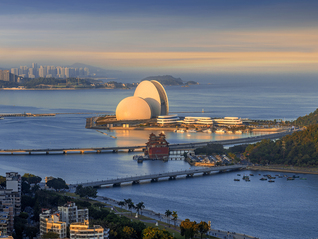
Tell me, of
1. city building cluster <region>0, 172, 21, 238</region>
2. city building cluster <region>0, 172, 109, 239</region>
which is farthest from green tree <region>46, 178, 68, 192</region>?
city building cluster <region>0, 172, 109, 239</region>

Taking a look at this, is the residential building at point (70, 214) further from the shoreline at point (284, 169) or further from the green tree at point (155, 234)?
the shoreline at point (284, 169)

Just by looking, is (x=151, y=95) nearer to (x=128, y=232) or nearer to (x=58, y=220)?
(x=128, y=232)

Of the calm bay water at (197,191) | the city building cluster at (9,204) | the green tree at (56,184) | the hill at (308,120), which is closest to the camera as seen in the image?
the city building cluster at (9,204)

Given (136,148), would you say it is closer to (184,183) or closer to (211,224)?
(184,183)

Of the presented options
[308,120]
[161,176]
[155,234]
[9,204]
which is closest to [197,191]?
[161,176]

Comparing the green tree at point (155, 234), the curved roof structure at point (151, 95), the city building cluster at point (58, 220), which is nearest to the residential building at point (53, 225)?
the city building cluster at point (58, 220)

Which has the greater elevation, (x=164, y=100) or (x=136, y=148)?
(x=164, y=100)

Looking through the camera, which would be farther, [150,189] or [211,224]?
[150,189]

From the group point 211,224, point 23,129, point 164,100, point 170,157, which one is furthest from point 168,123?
point 211,224
